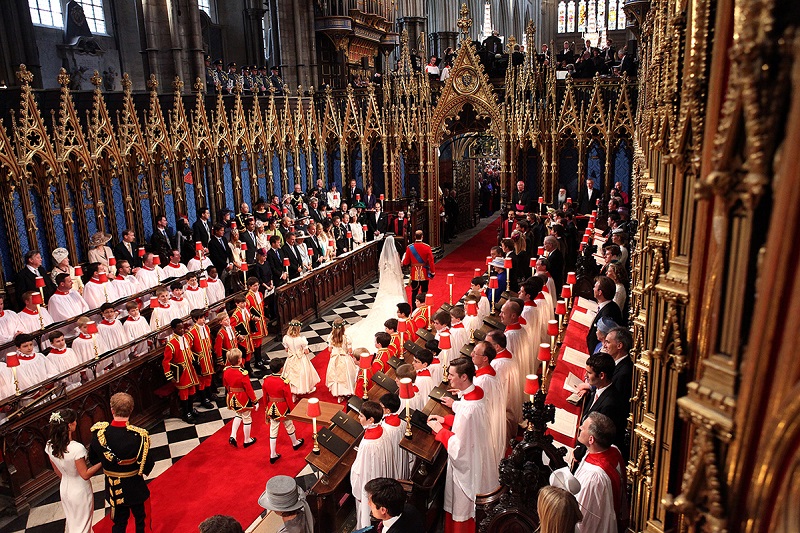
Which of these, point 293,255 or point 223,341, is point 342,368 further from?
point 293,255

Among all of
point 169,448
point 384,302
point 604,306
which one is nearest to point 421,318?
point 384,302

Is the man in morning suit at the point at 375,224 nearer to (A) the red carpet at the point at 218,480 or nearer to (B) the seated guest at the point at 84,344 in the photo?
(A) the red carpet at the point at 218,480

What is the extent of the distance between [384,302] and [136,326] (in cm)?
475

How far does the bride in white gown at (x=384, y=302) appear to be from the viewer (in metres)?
10.9

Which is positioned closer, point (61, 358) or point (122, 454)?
point (122, 454)

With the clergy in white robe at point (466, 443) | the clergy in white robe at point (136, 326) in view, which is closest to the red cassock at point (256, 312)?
the clergy in white robe at point (136, 326)

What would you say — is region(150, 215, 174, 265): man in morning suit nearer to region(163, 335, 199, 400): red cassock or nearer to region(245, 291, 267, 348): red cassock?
region(245, 291, 267, 348): red cassock

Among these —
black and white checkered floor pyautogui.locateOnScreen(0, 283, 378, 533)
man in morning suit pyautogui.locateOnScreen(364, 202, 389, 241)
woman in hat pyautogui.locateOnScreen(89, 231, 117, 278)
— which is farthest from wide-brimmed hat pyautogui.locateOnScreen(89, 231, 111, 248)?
man in morning suit pyautogui.locateOnScreen(364, 202, 389, 241)

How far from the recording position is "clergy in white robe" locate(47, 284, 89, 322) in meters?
9.89

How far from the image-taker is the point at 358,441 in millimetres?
6605

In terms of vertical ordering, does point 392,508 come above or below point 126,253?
below

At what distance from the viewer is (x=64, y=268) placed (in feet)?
34.8

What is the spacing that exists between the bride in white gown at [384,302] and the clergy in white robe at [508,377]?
371 centimetres

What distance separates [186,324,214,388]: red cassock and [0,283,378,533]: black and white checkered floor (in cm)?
67
